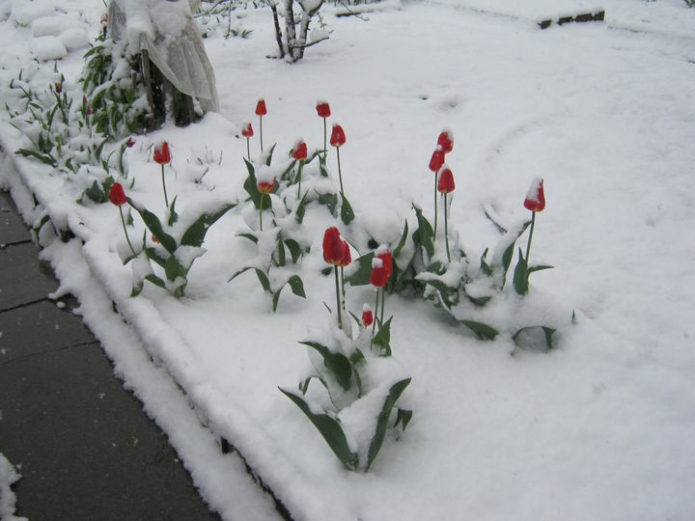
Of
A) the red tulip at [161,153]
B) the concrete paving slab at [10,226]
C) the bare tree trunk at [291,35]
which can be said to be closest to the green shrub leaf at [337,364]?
the red tulip at [161,153]

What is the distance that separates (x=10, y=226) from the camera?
9.52 ft

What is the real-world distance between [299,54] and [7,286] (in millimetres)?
3850

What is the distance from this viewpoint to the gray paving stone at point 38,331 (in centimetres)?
208

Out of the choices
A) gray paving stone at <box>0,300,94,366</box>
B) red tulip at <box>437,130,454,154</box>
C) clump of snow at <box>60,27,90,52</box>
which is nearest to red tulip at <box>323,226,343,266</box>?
red tulip at <box>437,130,454,154</box>

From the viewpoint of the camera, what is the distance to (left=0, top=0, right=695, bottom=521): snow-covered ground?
1.43 m

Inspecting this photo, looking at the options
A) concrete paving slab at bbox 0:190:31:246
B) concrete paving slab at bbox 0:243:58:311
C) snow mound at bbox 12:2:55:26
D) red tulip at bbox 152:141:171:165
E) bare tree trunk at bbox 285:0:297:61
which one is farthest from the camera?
snow mound at bbox 12:2:55:26

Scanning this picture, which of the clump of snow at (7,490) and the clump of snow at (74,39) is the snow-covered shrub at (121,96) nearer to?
the clump of snow at (74,39)

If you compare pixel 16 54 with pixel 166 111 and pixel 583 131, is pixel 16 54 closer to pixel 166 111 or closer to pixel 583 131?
pixel 166 111

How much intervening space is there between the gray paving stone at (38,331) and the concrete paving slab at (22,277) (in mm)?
80

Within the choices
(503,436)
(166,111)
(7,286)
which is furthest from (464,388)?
(166,111)

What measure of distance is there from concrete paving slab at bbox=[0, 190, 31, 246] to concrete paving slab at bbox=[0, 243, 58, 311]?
3.2 inches

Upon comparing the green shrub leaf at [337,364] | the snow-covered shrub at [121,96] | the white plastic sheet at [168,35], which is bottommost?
the green shrub leaf at [337,364]

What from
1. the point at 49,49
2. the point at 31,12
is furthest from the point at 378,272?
the point at 31,12

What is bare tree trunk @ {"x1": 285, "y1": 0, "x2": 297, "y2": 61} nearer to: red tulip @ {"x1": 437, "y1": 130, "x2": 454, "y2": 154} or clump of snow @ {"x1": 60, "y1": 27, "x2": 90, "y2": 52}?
clump of snow @ {"x1": 60, "y1": 27, "x2": 90, "y2": 52}
